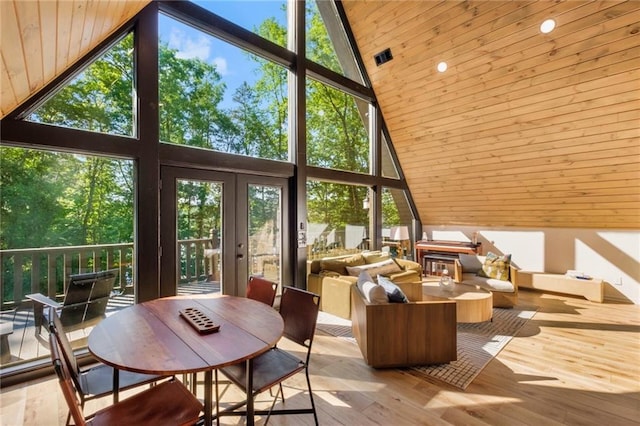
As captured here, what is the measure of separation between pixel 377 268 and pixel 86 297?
3580 millimetres

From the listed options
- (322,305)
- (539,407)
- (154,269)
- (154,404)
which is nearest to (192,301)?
(154,404)

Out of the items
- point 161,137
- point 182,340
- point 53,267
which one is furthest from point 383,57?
point 53,267

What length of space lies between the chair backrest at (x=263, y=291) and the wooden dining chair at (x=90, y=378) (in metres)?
0.93

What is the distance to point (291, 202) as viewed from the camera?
4.52 metres

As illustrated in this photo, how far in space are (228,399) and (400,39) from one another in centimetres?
524

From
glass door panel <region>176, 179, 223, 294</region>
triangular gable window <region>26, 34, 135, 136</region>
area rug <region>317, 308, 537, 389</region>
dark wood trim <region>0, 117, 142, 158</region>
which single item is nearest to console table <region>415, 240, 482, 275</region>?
area rug <region>317, 308, 537, 389</region>

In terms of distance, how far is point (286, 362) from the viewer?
195 cm

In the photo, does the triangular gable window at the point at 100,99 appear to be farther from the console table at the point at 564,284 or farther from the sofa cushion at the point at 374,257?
the console table at the point at 564,284

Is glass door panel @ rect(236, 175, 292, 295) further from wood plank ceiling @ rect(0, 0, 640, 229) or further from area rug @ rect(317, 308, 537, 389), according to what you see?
wood plank ceiling @ rect(0, 0, 640, 229)

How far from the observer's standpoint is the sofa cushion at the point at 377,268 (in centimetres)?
440

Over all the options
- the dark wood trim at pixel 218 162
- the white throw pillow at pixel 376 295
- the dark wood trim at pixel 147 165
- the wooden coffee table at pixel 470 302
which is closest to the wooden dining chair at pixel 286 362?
the white throw pillow at pixel 376 295

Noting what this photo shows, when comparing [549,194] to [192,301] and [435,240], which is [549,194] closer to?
[435,240]

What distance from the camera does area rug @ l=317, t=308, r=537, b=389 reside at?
261 cm

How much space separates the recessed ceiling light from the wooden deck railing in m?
5.27
